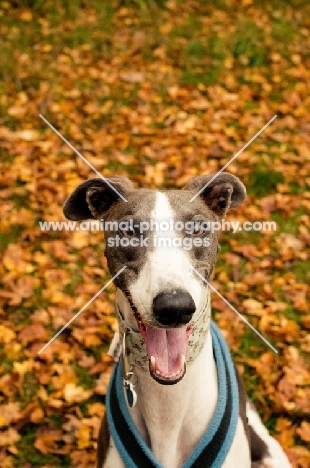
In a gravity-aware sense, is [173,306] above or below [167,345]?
above

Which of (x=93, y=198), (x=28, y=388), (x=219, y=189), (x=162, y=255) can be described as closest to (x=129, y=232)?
(x=162, y=255)

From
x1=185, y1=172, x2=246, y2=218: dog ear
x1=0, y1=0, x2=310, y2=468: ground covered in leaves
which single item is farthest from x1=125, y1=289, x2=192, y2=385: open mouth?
x1=0, y1=0, x2=310, y2=468: ground covered in leaves

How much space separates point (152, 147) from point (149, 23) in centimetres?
324

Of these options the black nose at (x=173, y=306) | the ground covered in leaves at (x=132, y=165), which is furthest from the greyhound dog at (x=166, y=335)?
the ground covered in leaves at (x=132, y=165)

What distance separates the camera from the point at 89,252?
215 inches

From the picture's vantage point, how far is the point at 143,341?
243cm

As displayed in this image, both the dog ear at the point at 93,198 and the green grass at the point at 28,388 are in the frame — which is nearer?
the dog ear at the point at 93,198

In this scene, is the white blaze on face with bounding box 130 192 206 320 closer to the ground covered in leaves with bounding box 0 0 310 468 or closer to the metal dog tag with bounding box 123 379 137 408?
the metal dog tag with bounding box 123 379 137 408

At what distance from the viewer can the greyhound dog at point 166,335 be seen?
2.25 m

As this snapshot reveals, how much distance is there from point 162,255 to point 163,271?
10cm

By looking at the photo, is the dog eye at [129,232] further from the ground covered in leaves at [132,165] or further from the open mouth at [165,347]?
the ground covered in leaves at [132,165]

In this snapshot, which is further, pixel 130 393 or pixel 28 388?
pixel 28 388

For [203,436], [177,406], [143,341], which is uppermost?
[143,341]

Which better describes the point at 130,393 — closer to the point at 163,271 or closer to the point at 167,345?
the point at 167,345
